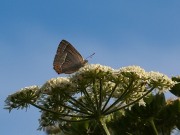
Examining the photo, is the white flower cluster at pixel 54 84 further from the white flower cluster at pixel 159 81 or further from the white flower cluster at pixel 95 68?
the white flower cluster at pixel 159 81

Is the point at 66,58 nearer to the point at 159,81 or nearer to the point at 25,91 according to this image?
the point at 25,91

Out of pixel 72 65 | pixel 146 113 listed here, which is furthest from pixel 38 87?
pixel 146 113

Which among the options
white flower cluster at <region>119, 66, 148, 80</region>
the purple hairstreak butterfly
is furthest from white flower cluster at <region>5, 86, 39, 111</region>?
white flower cluster at <region>119, 66, 148, 80</region>

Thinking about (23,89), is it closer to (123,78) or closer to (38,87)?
(38,87)

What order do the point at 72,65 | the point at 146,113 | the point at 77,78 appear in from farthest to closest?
1. the point at 146,113
2. the point at 72,65
3. the point at 77,78

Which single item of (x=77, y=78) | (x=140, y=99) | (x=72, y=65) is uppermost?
(x=72, y=65)

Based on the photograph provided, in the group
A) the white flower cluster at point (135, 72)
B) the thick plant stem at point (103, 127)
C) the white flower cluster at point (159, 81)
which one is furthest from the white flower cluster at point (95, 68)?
the thick plant stem at point (103, 127)

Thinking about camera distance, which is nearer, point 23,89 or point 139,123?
point 23,89

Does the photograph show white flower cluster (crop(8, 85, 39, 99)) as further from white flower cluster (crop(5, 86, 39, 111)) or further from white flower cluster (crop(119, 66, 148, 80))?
white flower cluster (crop(119, 66, 148, 80))
